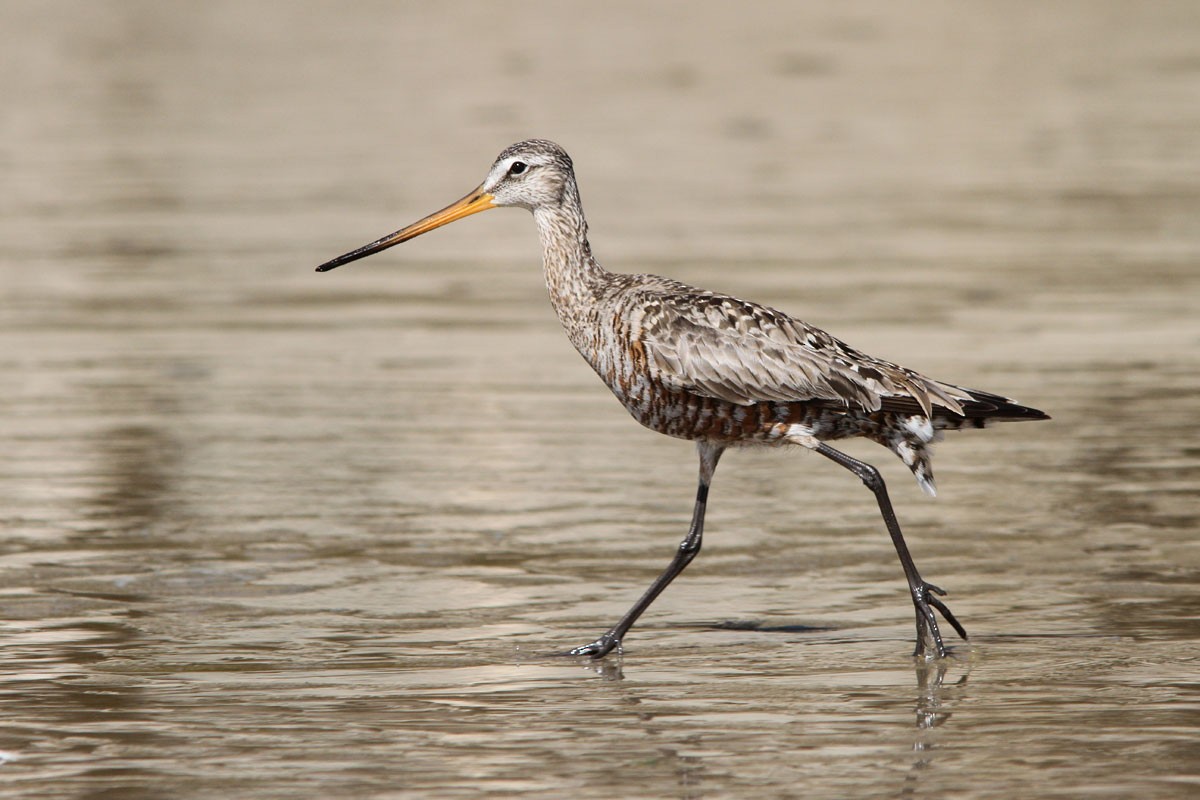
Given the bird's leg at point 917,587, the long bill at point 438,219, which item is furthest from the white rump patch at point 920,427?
the long bill at point 438,219

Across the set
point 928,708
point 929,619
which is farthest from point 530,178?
point 928,708

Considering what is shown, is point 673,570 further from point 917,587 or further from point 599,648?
point 917,587

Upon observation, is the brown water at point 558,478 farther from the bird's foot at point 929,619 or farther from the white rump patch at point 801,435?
the white rump patch at point 801,435

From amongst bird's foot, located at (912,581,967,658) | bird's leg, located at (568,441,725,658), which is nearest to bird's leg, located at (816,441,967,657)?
bird's foot, located at (912,581,967,658)

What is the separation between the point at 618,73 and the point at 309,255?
1244 cm

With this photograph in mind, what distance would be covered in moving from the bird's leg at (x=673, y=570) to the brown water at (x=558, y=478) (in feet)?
0.41

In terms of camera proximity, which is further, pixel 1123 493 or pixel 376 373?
pixel 376 373

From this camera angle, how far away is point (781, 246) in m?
16.3

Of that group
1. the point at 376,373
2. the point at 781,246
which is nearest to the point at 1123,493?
the point at 376,373

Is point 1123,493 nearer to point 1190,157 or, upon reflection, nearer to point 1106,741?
point 1106,741

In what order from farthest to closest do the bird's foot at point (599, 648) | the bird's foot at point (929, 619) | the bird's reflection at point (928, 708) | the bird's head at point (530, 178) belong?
the bird's head at point (530, 178) → the bird's foot at point (599, 648) → the bird's foot at point (929, 619) → the bird's reflection at point (928, 708)

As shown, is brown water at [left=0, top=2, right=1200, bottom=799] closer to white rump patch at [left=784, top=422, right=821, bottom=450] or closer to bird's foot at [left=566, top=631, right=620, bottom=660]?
bird's foot at [left=566, top=631, right=620, bottom=660]

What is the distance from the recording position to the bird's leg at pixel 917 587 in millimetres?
7500

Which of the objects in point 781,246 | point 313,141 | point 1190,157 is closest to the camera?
point 781,246
